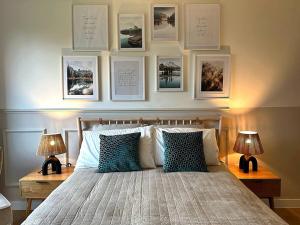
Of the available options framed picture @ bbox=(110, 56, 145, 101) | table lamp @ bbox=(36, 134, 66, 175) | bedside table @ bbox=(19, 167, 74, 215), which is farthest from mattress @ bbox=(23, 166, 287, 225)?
framed picture @ bbox=(110, 56, 145, 101)

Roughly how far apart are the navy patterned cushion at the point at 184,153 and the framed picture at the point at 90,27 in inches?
51.9

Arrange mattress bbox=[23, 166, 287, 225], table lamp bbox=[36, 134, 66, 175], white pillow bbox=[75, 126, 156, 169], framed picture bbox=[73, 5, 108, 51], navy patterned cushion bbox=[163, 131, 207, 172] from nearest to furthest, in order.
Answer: mattress bbox=[23, 166, 287, 225], navy patterned cushion bbox=[163, 131, 207, 172], white pillow bbox=[75, 126, 156, 169], table lamp bbox=[36, 134, 66, 175], framed picture bbox=[73, 5, 108, 51]

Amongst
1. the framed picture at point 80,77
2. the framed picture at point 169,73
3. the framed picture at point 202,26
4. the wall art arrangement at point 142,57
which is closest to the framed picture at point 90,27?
the wall art arrangement at point 142,57

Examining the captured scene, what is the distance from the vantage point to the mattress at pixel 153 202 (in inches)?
70.1

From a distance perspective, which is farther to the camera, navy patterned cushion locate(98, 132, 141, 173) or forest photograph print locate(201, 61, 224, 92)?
forest photograph print locate(201, 61, 224, 92)

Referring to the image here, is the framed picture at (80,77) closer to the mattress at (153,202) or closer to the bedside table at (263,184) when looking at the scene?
the mattress at (153,202)

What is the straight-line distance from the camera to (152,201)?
2.07m

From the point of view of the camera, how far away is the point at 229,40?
346 centimetres

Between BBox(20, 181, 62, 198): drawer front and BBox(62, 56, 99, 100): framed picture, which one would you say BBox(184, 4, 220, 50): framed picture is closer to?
BBox(62, 56, 99, 100): framed picture

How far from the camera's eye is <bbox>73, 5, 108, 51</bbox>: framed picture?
3.39 meters

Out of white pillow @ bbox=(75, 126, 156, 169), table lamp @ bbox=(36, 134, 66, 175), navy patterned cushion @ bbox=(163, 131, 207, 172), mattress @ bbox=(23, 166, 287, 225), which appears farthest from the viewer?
table lamp @ bbox=(36, 134, 66, 175)

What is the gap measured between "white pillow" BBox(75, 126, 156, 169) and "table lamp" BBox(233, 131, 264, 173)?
93 centimetres

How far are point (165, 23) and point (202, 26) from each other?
0.41 meters

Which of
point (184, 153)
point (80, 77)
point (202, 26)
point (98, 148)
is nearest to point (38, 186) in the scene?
point (98, 148)
